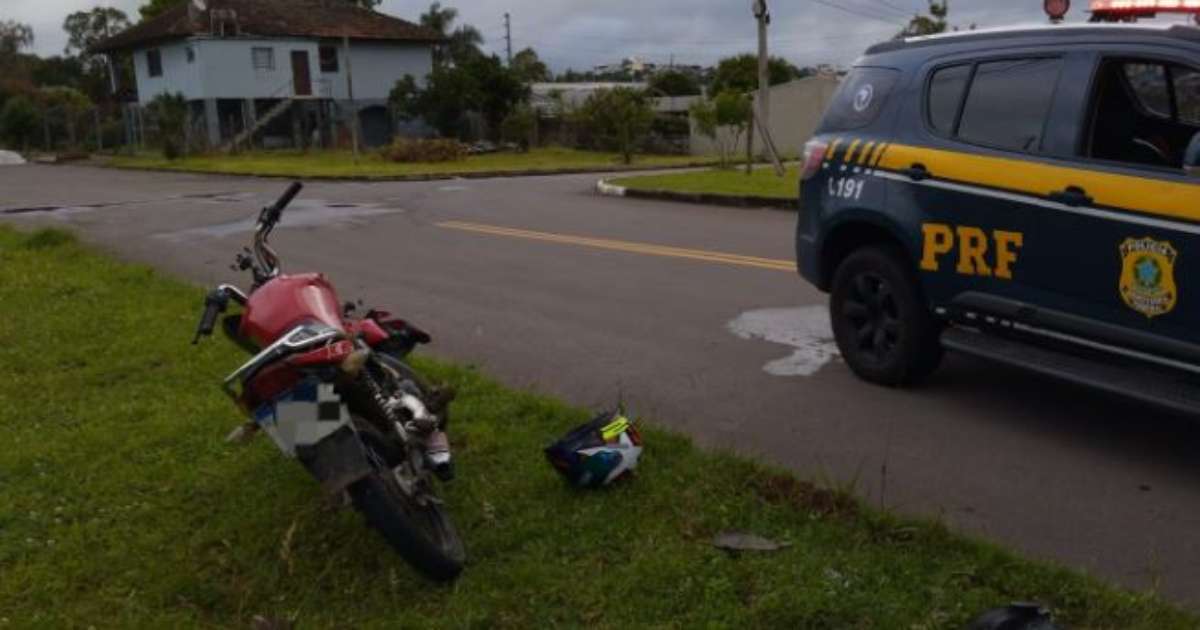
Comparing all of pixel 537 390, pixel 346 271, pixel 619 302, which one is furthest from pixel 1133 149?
pixel 346 271

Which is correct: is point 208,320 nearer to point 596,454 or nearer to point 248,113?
point 596,454

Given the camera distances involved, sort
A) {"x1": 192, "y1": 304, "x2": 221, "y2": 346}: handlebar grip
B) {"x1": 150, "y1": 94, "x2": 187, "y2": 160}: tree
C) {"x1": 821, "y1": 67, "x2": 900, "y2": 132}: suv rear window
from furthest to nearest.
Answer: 1. {"x1": 150, "y1": 94, "x2": 187, "y2": 160}: tree
2. {"x1": 821, "y1": 67, "x2": 900, "y2": 132}: suv rear window
3. {"x1": 192, "y1": 304, "x2": 221, "y2": 346}: handlebar grip

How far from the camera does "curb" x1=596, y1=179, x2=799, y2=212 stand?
16.3 metres

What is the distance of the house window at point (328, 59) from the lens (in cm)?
4766

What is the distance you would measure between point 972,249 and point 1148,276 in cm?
91

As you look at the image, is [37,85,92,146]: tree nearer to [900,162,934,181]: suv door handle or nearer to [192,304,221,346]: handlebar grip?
[900,162,934,181]: suv door handle

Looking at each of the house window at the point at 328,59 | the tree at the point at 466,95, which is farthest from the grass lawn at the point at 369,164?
the house window at the point at 328,59

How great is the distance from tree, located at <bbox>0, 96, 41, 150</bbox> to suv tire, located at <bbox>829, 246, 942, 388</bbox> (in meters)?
50.6

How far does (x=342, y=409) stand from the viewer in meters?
3.52

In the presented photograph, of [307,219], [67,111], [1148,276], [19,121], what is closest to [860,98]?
[1148,276]

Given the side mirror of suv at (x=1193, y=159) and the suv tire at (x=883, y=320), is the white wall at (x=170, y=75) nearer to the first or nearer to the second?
the suv tire at (x=883, y=320)

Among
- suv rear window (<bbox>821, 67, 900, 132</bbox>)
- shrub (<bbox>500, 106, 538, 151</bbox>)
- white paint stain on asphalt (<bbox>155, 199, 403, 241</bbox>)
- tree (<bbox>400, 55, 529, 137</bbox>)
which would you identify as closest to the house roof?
tree (<bbox>400, 55, 529, 137</bbox>)

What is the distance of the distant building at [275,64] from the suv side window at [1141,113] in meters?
41.5

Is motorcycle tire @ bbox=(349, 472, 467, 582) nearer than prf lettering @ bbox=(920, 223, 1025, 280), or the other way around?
motorcycle tire @ bbox=(349, 472, 467, 582)
